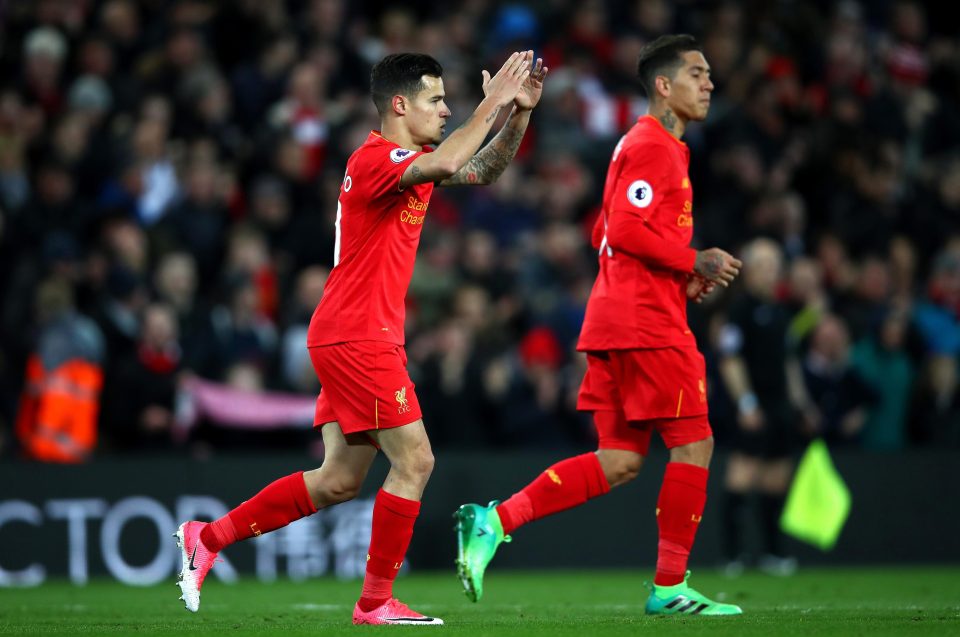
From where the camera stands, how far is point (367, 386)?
6.59 metres

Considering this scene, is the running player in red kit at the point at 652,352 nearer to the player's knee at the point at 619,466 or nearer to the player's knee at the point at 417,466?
the player's knee at the point at 619,466

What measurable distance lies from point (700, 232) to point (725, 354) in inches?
108

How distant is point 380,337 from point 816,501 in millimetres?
6206

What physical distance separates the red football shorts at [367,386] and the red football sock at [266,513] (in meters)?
0.40

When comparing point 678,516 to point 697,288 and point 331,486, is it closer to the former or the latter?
point 697,288

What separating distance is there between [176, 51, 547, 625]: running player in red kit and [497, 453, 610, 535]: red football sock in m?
0.74

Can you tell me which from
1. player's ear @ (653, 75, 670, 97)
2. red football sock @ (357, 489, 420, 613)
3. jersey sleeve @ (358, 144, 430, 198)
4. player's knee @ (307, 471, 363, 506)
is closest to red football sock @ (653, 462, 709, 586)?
red football sock @ (357, 489, 420, 613)

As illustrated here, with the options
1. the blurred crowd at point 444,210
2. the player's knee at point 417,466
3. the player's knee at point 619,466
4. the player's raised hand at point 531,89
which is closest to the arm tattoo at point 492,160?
the player's raised hand at point 531,89

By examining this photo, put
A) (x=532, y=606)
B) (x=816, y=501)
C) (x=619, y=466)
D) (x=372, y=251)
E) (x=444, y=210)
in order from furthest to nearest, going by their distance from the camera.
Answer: (x=444, y=210), (x=816, y=501), (x=532, y=606), (x=619, y=466), (x=372, y=251)

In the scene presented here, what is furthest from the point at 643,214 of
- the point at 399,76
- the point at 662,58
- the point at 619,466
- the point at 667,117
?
the point at 399,76

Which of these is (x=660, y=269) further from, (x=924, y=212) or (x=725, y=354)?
(x=924, y=212)

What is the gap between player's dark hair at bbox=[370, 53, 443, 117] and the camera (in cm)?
687

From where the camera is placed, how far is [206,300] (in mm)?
12891

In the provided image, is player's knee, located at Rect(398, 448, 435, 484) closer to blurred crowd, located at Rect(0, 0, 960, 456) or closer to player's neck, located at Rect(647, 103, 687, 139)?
player's neck, located at Rect(647, 103, 687, 139)
